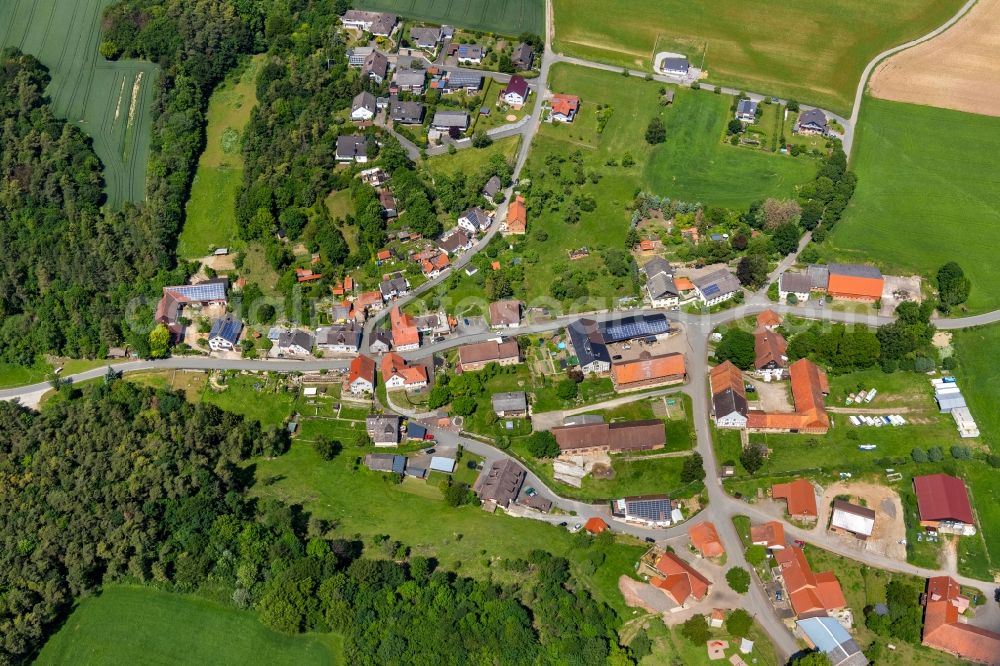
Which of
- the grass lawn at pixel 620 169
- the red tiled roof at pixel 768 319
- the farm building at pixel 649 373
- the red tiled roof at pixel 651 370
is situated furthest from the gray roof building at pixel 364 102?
the red tiled roof at pixel 768 319

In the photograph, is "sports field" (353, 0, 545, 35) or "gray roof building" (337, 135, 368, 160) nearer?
"gray roof building" (337, 135, 368, 160)

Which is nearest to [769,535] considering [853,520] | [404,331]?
[853,520]

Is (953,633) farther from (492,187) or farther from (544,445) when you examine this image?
(492,187)

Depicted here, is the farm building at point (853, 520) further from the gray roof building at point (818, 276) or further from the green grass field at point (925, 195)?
the green grass field at point (925, 195)

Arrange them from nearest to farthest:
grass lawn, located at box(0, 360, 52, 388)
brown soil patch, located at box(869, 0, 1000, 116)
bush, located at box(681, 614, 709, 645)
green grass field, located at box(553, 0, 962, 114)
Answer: bush, located at box(681, 614, 709, 645) < grass lawn, located at box(0, 360, 52, 388) < brown soil patch, located at box(869, 0, 1000, 116) < green grass field, located at box(553, 0, 962, 114)

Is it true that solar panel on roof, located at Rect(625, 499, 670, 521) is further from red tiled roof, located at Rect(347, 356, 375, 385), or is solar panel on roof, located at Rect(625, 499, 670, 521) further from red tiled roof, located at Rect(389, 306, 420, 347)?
red tiled roof, located at Rect(347, 356, 375, 385)

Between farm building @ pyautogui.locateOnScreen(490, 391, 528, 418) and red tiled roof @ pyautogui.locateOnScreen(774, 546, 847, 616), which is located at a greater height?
farm building @ pyautogui.locateOnScreen(490, 391, 528, 418)

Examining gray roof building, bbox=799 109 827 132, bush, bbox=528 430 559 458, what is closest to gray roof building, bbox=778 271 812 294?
gray roof building, bbox=799 109 827 132
